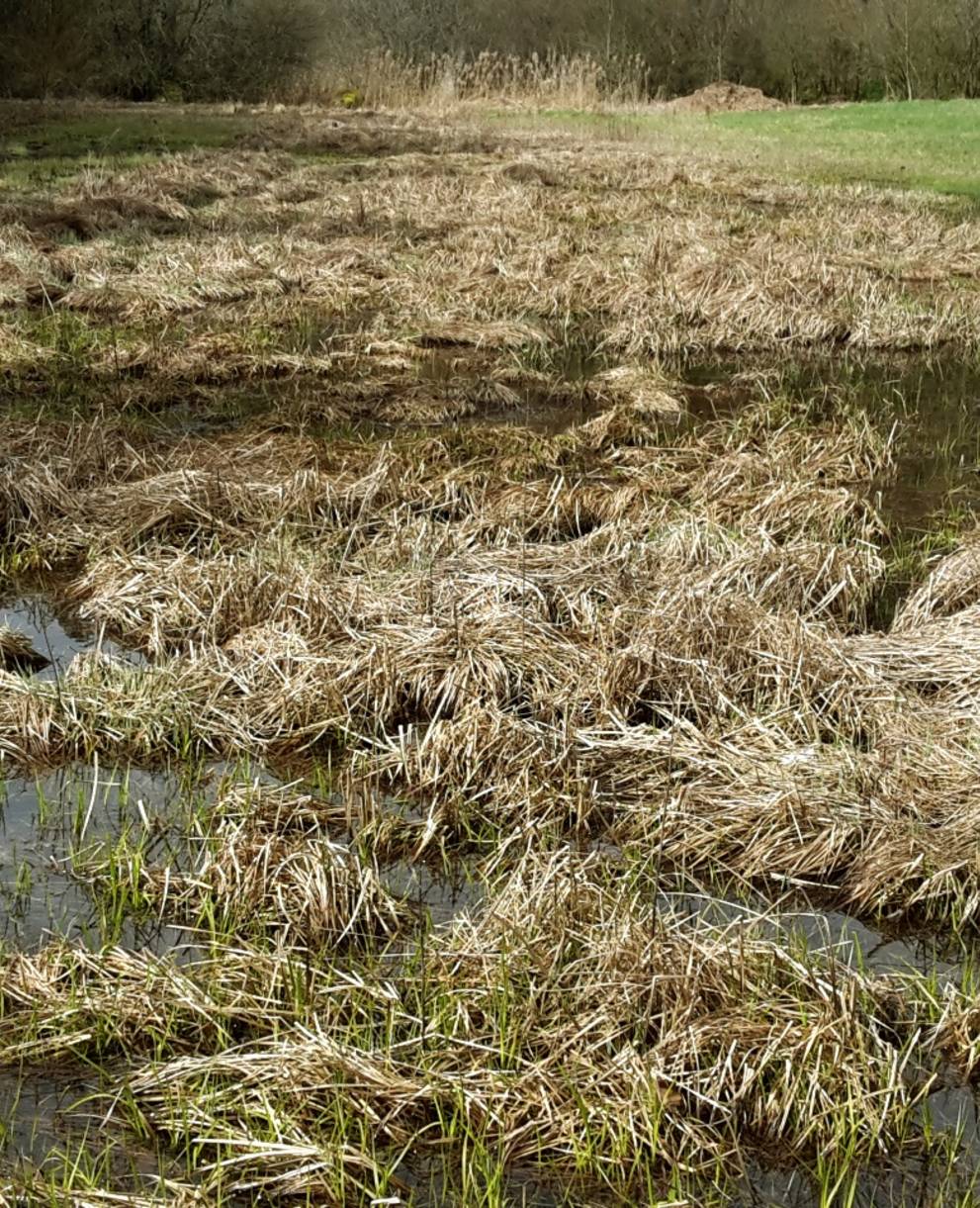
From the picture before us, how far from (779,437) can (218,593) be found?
327cm

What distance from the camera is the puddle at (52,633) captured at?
4621 millimetres

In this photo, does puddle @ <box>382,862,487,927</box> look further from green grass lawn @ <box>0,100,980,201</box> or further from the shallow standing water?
green grass lawn @ <box>0,100,980,201</box>

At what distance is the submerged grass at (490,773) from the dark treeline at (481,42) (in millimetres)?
23060

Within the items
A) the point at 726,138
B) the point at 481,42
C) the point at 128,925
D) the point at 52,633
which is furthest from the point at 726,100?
the point at 128,925

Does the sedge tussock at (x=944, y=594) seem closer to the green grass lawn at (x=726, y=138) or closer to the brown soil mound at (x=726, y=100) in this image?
the green grass lawn at (x=726, y=138)

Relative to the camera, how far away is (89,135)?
66.0ft

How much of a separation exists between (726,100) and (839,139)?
1110 centimetres

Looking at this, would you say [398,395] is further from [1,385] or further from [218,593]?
[218,593]

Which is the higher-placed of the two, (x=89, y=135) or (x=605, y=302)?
(x=89, y=135)

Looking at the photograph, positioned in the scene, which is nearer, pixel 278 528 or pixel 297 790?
pixel 297 790

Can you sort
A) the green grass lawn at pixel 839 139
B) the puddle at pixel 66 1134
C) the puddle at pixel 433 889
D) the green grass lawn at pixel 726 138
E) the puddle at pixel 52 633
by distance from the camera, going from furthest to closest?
1. the green grass lawn at pixel 839 139
2. the green grass lawn at pixel 726 138
3. the puddle at pixel 52 633
4. the puddle at pixel 433 889
5. the puddle at pixel 66 1134

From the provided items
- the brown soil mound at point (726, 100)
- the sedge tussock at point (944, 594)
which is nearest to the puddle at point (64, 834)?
the sedge tussock at point (944, 594)

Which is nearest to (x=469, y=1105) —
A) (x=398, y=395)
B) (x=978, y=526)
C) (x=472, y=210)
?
(x=978, y=526)

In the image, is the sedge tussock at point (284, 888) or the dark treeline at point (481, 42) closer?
the sedge tussock at point (284, 888)
